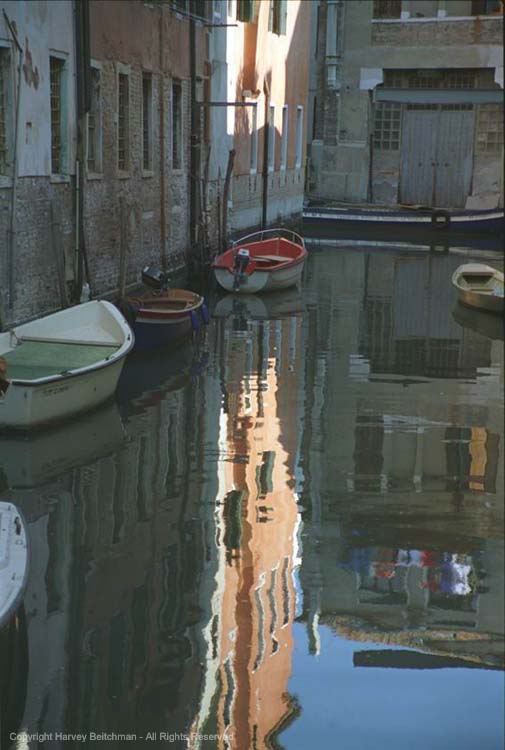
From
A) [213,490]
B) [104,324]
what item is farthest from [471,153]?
[213,490]

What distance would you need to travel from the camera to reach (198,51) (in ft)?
66.4

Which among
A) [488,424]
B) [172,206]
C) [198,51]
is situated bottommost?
[488,424]

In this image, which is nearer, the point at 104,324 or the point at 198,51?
the point at 104,324

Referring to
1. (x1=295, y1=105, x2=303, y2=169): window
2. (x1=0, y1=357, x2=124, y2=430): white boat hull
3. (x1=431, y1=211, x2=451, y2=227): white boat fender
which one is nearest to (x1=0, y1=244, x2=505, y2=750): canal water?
(x1=0, y1=357, x2=124, y2=430): white boat hull

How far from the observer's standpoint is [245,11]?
76.6ft

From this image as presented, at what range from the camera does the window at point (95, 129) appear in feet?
49.1

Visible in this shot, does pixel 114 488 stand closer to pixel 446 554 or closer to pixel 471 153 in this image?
pixel 446 554

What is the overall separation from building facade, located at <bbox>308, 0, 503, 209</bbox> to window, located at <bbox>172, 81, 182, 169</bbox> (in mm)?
13806

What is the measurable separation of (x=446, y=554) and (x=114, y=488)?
8.29ft

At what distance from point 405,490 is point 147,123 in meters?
10.1

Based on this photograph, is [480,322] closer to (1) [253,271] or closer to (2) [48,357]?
(1) [253,271]

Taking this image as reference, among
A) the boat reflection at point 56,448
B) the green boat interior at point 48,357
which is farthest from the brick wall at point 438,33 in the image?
the boat reflection at point 56,448

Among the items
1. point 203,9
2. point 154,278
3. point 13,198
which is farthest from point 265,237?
point 13,198

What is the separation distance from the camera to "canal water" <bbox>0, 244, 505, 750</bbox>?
5430mm
